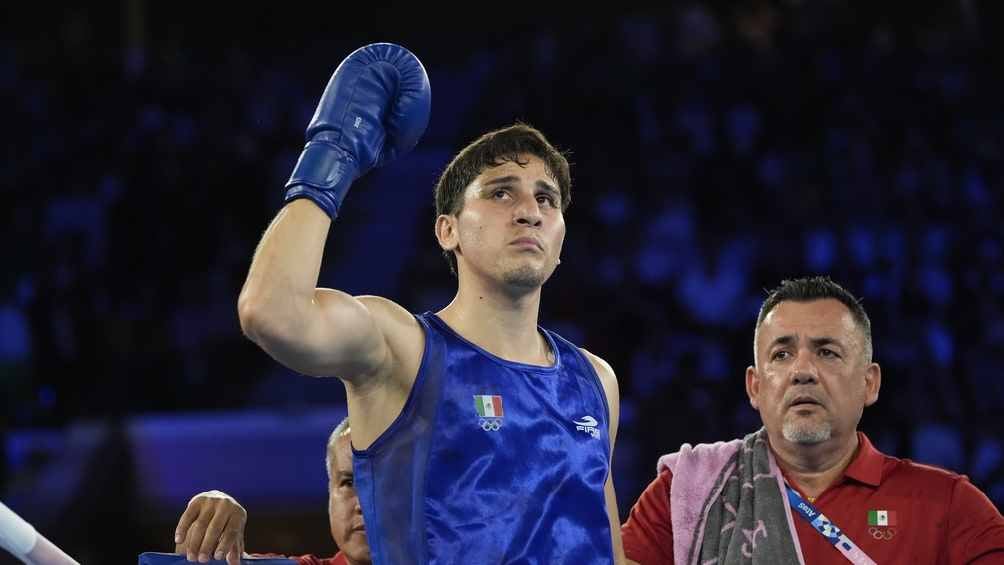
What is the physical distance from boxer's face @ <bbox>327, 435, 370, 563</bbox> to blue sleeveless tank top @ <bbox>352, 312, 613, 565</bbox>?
0.82 meters

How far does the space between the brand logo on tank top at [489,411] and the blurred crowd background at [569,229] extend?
3.58m

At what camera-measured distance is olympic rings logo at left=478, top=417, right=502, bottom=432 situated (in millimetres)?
2352

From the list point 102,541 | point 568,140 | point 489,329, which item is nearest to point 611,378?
point 489,329

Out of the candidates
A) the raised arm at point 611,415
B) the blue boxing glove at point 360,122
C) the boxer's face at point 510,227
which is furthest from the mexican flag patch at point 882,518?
the blue boxing glove at point 360,122

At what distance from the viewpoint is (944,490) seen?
3.08m

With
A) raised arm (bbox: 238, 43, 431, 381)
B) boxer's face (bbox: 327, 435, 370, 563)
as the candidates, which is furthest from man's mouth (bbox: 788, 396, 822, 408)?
raised arm (bbox: 238, 43, 431, 381)

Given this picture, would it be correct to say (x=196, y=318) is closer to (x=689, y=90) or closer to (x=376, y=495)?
(x=689, y=90)

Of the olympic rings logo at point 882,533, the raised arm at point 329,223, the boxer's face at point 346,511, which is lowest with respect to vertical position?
the boxer's face at point 346,511

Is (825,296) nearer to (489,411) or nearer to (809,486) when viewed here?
(809,486)

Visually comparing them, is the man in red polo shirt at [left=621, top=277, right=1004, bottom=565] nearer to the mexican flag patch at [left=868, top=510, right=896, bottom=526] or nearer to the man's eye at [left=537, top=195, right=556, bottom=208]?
the mexican flag patch at [left=868, top=510, right=896, bottom=526]

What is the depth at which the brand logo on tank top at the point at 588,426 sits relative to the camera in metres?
2.51

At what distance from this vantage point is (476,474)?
2.32m

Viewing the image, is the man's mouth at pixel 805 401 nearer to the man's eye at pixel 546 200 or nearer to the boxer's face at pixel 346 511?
the man's eye at pixel 546 200

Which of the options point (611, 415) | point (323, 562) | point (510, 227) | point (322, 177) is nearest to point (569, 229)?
point (323, 562)
